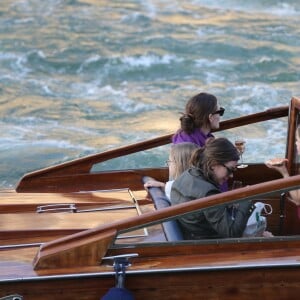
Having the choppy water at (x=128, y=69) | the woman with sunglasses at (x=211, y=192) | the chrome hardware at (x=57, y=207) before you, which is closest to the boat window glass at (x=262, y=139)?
the choppy water at (x=128, y=69)

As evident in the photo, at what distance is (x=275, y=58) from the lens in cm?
1474

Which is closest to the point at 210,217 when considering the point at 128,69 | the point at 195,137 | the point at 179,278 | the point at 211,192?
the point at 211,192

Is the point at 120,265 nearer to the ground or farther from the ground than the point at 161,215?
nearer to the ground

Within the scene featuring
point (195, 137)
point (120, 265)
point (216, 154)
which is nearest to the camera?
point (120, 265)

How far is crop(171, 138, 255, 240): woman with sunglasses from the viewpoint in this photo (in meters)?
3.79

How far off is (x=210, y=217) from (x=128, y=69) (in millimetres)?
10674

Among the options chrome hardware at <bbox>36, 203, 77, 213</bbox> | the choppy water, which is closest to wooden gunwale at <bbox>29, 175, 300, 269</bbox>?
chrome hardware at <bbox>36, 203, 77, 213</bbox>

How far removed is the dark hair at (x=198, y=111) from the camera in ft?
15.5

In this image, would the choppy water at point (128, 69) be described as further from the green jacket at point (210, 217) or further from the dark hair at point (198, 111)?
the green jacket at point (210, 217)

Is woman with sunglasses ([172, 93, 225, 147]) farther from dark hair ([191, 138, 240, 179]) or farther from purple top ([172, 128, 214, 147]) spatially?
dark hair ([191, 138, 240, 179])

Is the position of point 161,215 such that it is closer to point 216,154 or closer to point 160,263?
point 160,263

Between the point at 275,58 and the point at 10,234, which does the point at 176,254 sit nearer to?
the point at 10,234

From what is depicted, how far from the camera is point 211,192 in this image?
3.95 m

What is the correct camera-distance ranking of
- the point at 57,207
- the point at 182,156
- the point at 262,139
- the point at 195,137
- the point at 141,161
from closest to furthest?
the point at 182,156
the point at 57,207
the point at 195,137
the point at 141,161
the point at 262,139
